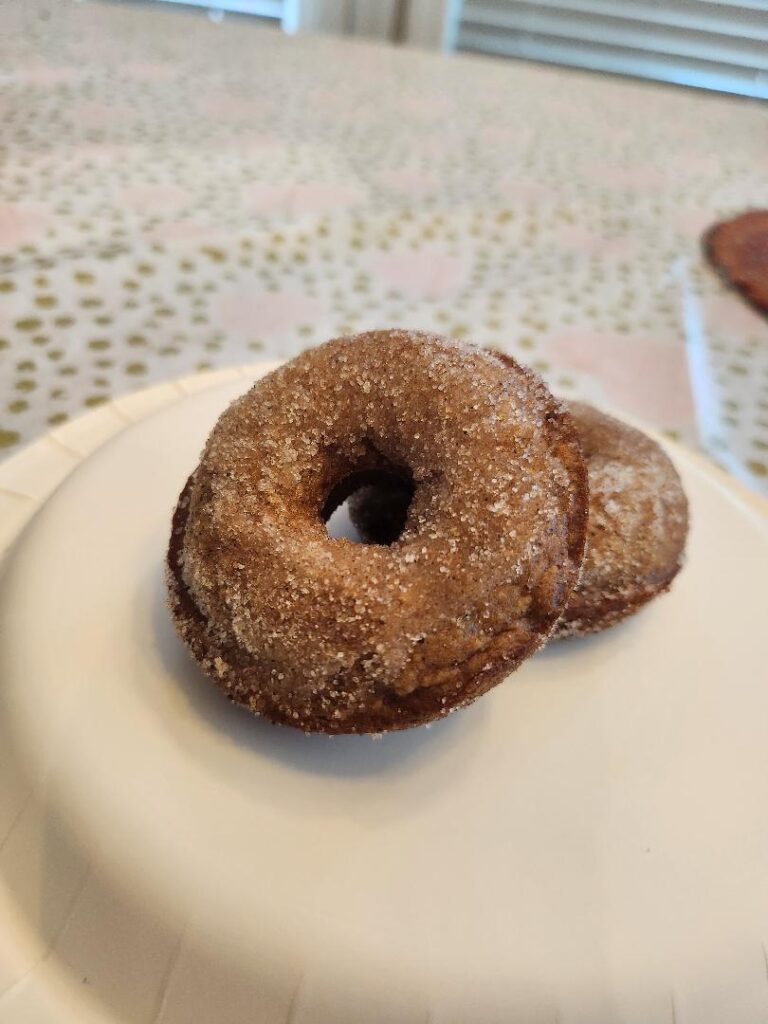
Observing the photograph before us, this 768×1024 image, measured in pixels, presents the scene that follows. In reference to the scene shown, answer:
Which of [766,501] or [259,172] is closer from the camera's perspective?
[766,501]

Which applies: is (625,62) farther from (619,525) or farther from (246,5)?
(619,525)

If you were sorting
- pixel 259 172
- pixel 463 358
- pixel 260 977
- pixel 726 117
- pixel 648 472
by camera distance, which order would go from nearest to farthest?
pixel 260 977 < pixel 463 358 < pixel 648 472 < pixel 259 172 < pixel 726 117

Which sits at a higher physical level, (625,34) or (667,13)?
(667,13)

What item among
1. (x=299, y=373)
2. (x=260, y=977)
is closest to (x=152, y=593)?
(x=299, y=373)

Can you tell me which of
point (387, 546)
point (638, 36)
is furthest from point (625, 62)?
point (387, 546)

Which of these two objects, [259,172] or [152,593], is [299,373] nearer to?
[152,593]

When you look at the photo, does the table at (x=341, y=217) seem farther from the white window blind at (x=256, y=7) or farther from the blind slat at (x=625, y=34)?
the blind slat at (x=625, y=34)

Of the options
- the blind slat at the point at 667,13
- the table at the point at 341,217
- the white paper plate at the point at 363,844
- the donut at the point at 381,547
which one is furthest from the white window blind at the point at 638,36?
the white paper plate at the point at 363,844

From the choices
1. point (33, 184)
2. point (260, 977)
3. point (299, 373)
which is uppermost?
point (299, 373)
